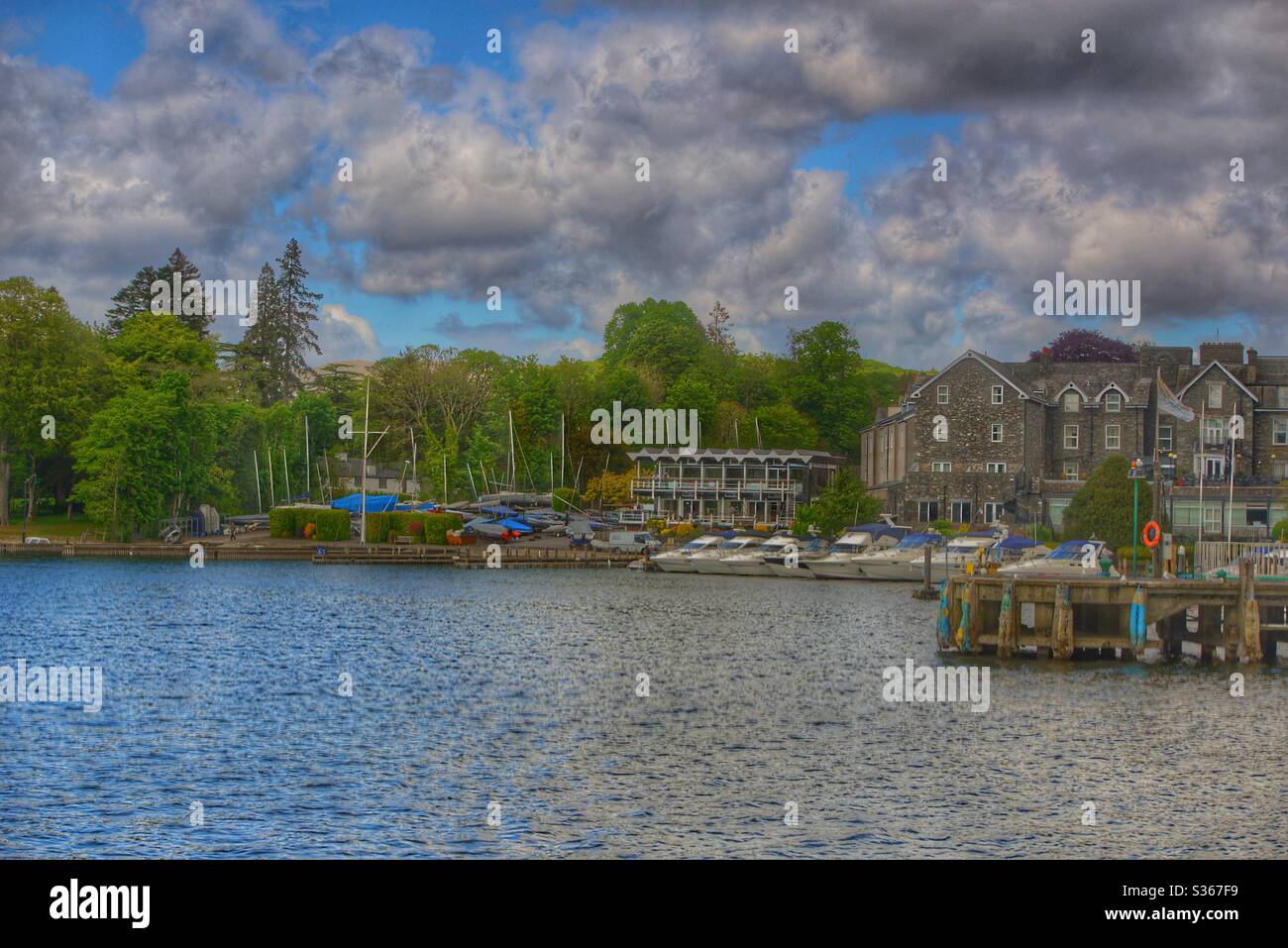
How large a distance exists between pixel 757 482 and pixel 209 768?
119645 millimetres

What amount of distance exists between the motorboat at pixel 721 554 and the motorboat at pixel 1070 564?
3942 cm

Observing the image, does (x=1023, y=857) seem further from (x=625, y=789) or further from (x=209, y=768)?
(x=209, y=768)

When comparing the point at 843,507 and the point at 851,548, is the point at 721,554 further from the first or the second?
the point at 843,507

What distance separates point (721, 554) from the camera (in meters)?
111

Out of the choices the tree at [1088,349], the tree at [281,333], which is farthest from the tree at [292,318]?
the tree at [1088,349]

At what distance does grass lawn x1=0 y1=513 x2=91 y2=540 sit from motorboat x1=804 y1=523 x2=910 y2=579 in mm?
72853

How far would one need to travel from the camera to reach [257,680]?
48219 mm

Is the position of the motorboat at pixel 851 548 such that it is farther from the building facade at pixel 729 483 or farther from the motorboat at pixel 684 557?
the building facade at pixel 729 483

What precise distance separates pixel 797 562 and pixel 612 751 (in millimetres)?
74443

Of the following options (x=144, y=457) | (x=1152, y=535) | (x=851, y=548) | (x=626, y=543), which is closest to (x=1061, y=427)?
(x=851, y=548)

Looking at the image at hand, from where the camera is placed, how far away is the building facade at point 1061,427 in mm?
112625
